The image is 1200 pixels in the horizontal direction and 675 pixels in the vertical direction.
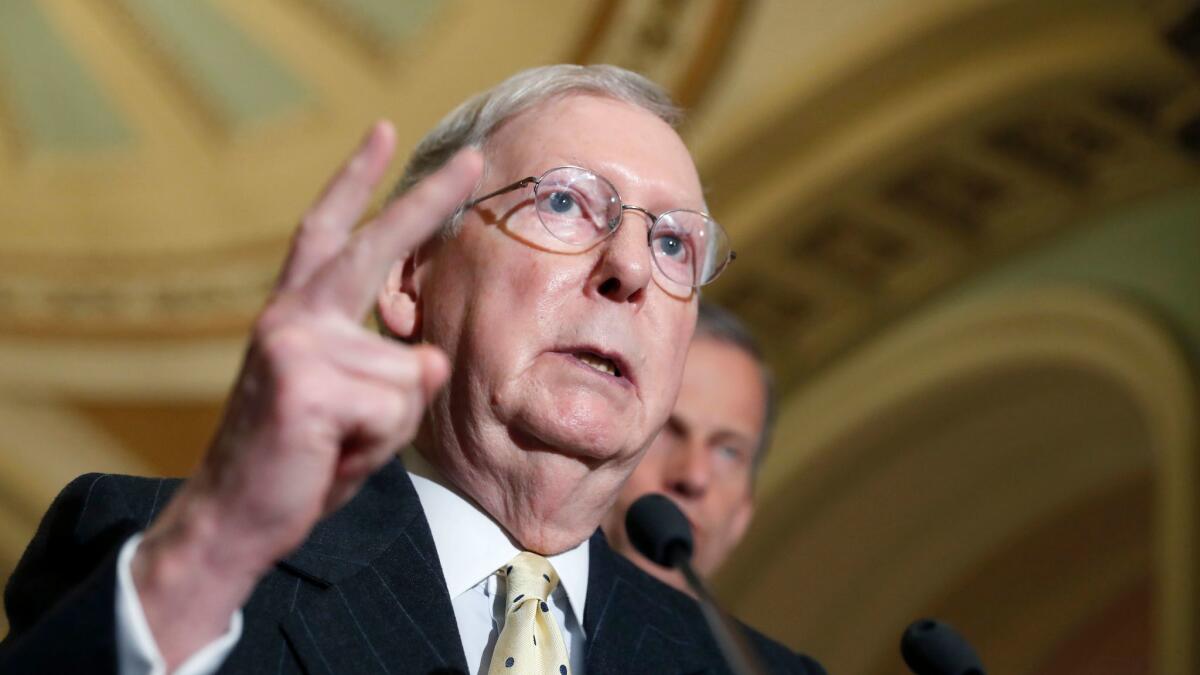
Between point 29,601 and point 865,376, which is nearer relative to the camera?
point 29,601

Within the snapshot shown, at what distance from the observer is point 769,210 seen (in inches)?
209

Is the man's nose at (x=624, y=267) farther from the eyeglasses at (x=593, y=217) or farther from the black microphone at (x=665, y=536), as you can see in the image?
the black microphone at (x=665, y=536)

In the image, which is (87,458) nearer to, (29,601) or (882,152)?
(882,152)

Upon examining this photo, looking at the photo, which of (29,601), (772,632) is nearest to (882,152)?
(772,632)

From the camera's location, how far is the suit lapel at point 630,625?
181 centimetres

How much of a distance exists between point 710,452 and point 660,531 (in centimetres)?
157

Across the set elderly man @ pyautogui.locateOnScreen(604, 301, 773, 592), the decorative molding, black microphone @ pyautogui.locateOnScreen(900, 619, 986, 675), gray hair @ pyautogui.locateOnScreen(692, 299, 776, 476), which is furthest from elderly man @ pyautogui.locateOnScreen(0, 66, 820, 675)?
the decorative molding

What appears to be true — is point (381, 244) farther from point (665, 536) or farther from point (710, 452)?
point (710, 452)

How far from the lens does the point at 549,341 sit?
70.4 inches

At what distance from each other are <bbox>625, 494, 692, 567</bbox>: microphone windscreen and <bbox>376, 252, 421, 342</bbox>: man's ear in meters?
0.38

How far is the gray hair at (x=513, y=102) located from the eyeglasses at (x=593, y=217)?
14 centimetres

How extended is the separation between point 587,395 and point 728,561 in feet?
15.0

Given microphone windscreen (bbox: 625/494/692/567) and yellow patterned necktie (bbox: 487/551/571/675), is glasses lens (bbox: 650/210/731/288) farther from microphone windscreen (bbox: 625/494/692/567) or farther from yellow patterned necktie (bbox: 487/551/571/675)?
yellow patterned necktie (bbox: 487/551/571/675)

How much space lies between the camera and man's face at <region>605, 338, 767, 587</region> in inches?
127
